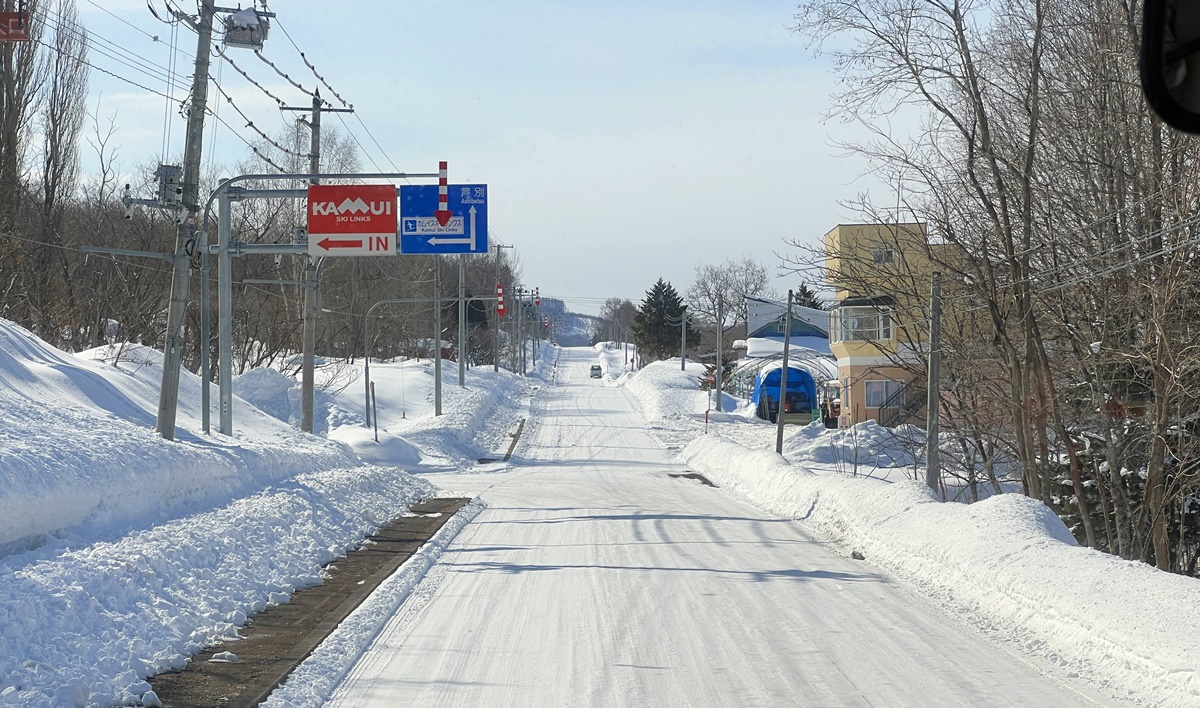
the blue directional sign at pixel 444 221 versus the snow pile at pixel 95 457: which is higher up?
the blue directional sign at pixel 444 221

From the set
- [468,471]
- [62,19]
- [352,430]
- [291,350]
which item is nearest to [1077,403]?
[468,471]

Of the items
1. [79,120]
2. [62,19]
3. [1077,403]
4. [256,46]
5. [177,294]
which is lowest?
[1077,403]

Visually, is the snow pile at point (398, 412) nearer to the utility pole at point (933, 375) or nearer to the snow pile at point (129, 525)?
the snow pile at point (129, 525)

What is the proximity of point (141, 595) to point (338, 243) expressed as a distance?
565 inches

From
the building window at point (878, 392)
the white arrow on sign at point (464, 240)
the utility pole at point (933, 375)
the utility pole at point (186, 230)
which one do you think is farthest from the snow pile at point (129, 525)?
the building window at point (878, 392)

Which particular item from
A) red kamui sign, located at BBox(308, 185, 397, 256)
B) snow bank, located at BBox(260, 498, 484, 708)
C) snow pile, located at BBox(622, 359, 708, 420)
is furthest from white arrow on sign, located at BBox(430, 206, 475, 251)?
snow pile, located at BBox(622, 359, 708, 420)

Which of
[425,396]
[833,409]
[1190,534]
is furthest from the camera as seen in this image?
[833,409]

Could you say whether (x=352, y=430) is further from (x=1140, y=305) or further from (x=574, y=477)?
(x=1140, y=305)

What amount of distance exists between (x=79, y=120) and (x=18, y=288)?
35.3 ft

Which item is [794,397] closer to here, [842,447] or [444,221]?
[842,447]

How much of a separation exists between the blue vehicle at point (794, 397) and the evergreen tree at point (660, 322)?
58.3m

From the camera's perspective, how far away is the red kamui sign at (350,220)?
2273 centimetres

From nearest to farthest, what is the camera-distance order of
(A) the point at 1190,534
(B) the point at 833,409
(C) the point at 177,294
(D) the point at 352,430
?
1. (C) the point at 177,294
2. (A) the point at 1190,534
3. (D) the point at 352,430
4. (B) the point at 833,409

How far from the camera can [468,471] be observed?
35.4 m
